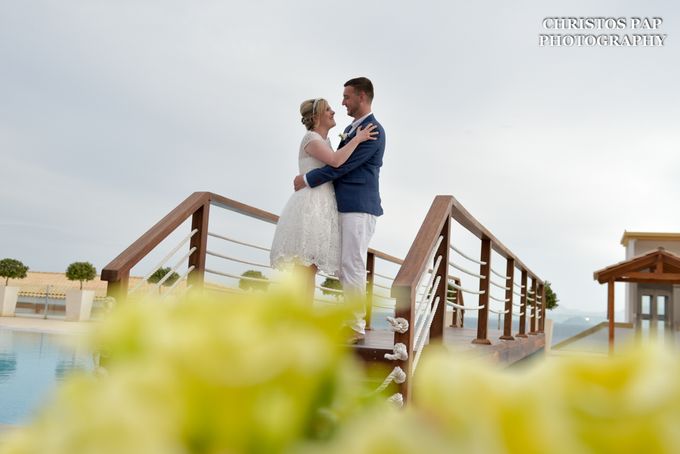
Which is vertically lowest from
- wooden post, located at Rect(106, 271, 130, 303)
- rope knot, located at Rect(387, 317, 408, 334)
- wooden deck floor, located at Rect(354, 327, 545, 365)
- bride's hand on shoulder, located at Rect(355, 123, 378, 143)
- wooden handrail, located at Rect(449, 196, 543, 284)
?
wooden deck floor, located at Rect(354, 327, 545, 365)

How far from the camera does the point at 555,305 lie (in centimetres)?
1564

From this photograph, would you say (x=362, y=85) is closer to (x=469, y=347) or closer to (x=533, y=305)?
(x=469, y=347)

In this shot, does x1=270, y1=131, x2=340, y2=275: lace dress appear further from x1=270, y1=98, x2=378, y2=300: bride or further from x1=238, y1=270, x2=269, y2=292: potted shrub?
x1=238, y1=270, x2=269, y2=292: potted shrub

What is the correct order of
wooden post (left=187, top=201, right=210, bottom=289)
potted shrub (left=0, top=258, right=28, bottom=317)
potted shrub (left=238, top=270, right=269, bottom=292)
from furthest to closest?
potted shrub (left=0, top=258, right=28, bottom=317)
wooden post (left=187, top=201, right=210, bottom=289)
potted shrub (left=238, top=270, right=269, bottom=292)

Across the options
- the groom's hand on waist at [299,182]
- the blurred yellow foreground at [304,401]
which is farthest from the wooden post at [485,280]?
the blurred yellow foreground at [304,401]

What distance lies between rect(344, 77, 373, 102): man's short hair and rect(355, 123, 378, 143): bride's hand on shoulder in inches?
6.9

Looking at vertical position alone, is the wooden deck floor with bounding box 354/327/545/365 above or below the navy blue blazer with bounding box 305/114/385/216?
below

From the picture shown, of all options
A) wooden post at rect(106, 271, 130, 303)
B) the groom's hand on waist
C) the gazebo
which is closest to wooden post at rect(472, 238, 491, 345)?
the groom's hand on waist

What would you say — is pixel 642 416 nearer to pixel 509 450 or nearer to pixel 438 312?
pixel 509 450

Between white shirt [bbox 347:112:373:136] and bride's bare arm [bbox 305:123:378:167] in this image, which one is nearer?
bride's bare arm [bbox 305:123:378:167]

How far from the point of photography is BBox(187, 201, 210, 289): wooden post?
153 inches

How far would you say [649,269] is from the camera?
27.9 ft

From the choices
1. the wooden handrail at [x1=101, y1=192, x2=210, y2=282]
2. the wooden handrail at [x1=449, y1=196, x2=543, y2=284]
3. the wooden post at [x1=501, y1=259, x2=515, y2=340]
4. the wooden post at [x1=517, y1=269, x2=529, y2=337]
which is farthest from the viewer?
the wooden post at [x1=517, y1=269, x2=529, y2=337]

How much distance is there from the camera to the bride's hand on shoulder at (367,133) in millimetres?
3289
